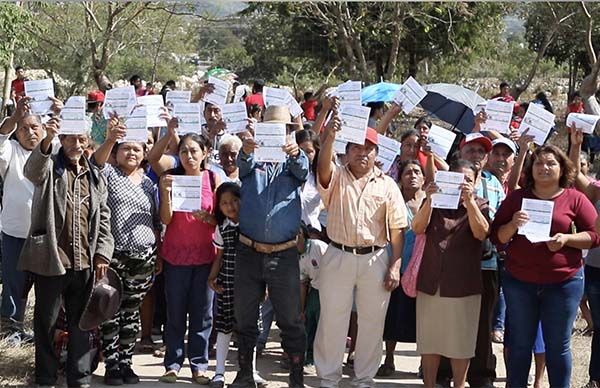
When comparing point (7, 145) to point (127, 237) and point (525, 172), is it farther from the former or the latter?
point (525, 172)

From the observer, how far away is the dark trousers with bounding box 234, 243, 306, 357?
657cm

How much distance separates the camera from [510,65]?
46750 millimetres

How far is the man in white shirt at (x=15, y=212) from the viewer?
7094 millimetres

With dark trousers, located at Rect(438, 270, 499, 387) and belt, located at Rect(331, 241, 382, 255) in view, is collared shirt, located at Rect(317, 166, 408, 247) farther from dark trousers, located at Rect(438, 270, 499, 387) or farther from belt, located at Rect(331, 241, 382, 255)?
dark trousers, located at Rect(438, 270, 499, 387)

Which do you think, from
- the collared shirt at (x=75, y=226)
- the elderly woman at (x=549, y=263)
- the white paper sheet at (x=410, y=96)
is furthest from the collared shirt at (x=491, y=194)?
the collared shirt at (x=75, y=226)

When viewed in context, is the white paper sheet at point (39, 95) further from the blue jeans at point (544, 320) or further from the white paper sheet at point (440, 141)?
the blue jeans at point (544, 320)

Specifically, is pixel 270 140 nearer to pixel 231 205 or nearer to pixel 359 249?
pixel 231 205

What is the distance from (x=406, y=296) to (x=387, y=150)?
1.18 meters

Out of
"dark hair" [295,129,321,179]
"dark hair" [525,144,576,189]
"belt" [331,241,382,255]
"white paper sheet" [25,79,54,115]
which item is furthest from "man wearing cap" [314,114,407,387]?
"white paper sheet" [25,79,54,115]

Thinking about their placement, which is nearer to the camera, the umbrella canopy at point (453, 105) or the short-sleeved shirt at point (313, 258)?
the short-sleeved shirt at point (313, 258)

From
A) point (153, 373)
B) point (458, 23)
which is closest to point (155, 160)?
point (153, 373)

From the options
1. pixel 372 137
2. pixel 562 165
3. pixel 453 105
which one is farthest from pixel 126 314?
pixel 453 105

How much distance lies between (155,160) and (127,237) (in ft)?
2.33

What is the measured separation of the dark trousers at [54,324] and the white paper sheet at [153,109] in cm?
127
